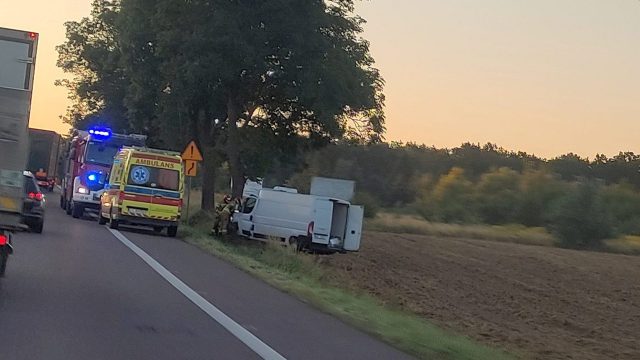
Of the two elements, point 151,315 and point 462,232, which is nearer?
point 151,315

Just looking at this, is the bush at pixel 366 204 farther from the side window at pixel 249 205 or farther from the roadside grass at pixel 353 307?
the roadside grass at pixel 353 307

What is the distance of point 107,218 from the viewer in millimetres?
34500

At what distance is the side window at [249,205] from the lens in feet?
115

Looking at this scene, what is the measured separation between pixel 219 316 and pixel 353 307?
9.46ft

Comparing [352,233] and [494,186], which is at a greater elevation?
[494,186]

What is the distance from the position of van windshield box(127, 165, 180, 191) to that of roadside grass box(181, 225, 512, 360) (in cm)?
317

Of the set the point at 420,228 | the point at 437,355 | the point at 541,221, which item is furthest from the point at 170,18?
the point at 541,221

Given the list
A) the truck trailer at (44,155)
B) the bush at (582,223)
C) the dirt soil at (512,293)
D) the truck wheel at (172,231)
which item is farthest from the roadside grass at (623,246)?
the truck wheel at (172,231)

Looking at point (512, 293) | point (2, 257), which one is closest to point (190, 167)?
point (512, 293)

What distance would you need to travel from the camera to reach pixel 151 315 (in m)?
13.4

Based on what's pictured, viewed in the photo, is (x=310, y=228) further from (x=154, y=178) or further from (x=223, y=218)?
(x=154, y=178)

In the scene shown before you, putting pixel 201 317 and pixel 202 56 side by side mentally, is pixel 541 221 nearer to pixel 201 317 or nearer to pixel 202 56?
pixel 202 56

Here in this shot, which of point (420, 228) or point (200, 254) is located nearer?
point (200, 254)

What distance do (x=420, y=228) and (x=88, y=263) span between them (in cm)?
5312
